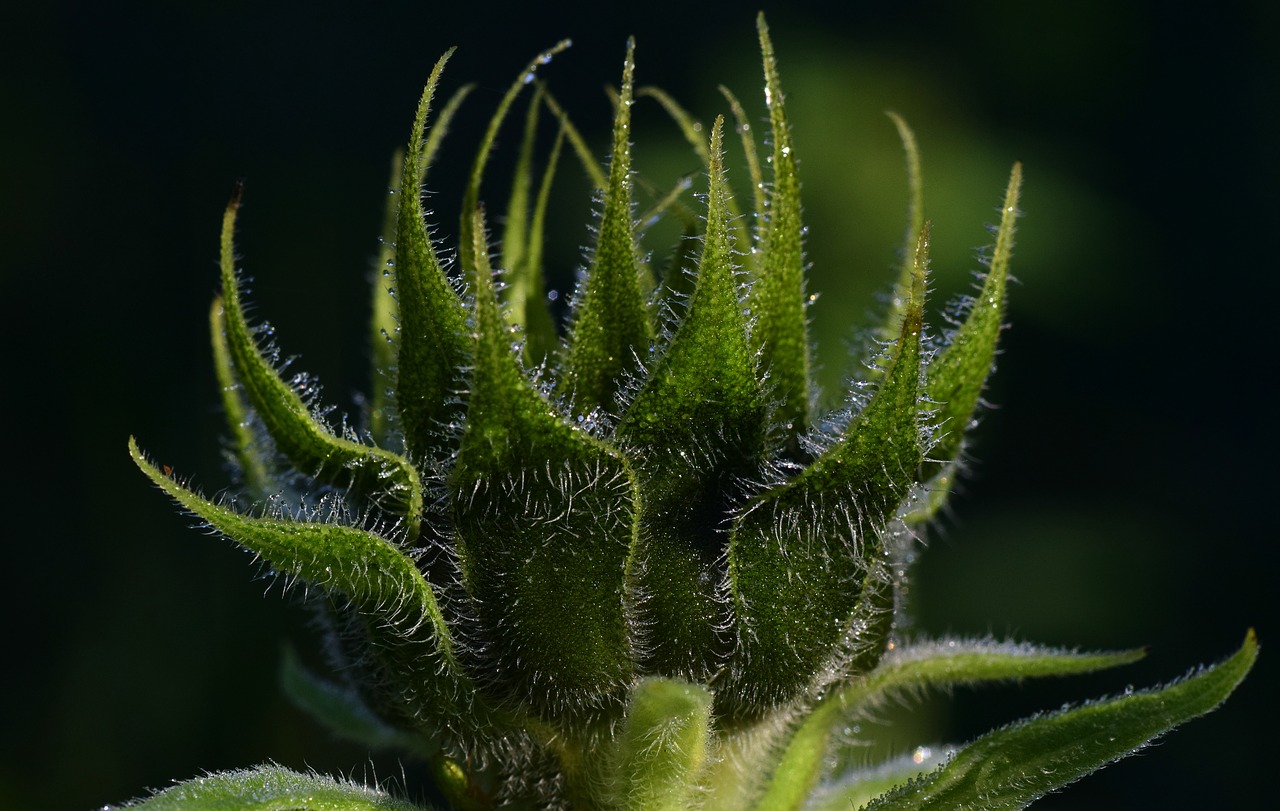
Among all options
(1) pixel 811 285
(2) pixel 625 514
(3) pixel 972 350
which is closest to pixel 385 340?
(2) pixel 625 514

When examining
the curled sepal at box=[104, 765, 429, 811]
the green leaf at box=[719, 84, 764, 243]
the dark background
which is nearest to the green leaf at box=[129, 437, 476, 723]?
the curled sepal at box=[104, 765, 429, 811]

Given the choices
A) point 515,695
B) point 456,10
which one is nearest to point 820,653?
point 515,695

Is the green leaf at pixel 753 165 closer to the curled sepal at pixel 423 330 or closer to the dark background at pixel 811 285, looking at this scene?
the curled sepal at pixel 423 330

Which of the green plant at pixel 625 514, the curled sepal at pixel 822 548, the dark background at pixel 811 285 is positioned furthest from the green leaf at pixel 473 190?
the dark background at pixel 811 285

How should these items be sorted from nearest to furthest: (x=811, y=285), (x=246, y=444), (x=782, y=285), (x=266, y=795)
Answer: (x=266, y=795), (x=782, y=285), (x=246, y=444), (x=811, y=285)

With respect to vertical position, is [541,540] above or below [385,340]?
below

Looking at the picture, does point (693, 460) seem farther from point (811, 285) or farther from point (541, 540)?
point (811, 285)

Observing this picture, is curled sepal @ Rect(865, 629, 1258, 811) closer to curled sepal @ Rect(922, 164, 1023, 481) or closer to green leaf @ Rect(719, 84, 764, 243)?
curled sepal @ Rect(922, 164, 1023, 481)
